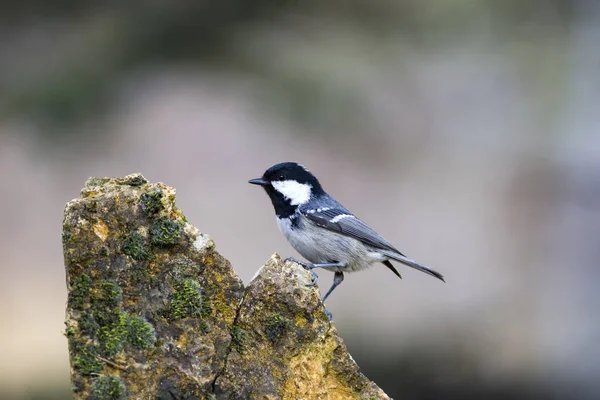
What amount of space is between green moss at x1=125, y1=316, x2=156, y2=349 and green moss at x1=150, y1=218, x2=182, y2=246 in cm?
28

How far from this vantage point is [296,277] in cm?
270

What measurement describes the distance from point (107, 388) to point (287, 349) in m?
0.65

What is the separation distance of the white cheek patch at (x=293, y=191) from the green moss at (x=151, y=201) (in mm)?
1648

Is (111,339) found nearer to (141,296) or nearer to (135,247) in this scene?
(141,296)

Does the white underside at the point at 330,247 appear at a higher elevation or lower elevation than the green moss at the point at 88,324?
higher

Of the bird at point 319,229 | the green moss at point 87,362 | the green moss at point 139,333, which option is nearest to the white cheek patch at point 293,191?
the bird at point 319,229

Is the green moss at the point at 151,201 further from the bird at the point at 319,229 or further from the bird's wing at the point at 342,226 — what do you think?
the bird's wing at the point at 342,226

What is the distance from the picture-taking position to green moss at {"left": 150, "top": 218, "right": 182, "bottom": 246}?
8.31ft

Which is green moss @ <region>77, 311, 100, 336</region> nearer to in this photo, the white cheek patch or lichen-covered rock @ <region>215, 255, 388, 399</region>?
lichen-covered rock @ <region>215, 255, 388, 399</region>

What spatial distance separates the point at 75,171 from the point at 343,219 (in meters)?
4.43

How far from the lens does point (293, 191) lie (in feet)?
13.7

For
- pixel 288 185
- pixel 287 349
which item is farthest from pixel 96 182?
pixel 288 185

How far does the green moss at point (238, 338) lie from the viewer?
2590mm

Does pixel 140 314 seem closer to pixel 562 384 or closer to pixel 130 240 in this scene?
Result: pixel 130 240
